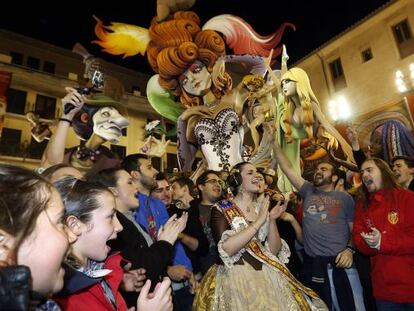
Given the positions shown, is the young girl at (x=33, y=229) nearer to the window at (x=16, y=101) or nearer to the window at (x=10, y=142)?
the window at (x=10, y=142)

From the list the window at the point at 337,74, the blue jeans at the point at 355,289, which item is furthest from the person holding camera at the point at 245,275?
the window at the point at 337,74

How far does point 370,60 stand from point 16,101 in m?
20.8

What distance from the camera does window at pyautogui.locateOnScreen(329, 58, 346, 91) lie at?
1869 cm

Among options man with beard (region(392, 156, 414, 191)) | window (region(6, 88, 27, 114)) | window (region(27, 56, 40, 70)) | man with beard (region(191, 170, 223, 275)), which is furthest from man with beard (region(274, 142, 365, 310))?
window (region(27, 56, 40, 70))

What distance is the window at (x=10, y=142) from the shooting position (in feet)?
56.7

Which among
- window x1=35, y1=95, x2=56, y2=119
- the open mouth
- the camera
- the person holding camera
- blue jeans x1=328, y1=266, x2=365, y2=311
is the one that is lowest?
blue jeans x1=328, y1=266, x2=365, y2=311

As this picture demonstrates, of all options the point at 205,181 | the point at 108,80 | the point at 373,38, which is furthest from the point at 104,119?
the point at 373,38

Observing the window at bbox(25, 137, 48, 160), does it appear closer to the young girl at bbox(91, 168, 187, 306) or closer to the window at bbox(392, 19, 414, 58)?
the young girl at bbox(91, 168, 187, 306)

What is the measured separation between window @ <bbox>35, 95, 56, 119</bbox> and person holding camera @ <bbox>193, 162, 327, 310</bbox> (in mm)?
19836

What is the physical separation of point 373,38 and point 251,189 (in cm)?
1797

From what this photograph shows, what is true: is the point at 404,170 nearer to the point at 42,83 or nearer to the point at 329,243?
the point at 329,243

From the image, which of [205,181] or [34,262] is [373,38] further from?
[34,262]

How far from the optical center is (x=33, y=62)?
67.6 ft

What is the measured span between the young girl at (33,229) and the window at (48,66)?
23.7m
